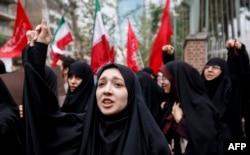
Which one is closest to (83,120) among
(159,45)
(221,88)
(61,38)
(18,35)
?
(221,88)

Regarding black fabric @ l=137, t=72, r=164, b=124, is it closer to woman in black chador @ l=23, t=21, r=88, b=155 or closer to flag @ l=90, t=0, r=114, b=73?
flag @ l=90, t=0, r=114, b=73

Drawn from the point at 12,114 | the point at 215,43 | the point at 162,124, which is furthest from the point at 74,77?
the point at 215,43

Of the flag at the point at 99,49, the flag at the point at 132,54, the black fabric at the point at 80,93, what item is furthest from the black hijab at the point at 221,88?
the flag at the point at 132,54

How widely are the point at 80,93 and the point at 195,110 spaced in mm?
1372

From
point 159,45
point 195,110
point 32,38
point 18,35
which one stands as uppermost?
point 18,35

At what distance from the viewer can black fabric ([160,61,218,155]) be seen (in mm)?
3885

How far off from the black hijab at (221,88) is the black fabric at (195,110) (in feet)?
2.16

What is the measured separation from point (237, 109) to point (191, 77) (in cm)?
86

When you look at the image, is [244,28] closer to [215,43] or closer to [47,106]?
[215,43]

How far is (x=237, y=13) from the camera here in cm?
956

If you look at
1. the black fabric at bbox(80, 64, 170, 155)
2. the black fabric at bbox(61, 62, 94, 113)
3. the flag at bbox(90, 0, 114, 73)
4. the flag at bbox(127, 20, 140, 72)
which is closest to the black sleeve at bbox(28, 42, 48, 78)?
the black fabric at bbox(80, 64, 170, 155)

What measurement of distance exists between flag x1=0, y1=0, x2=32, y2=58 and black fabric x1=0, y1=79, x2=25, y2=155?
425 centimetres

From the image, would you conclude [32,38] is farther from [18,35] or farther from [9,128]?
[18,35]

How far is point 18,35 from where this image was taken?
736 centimetres
